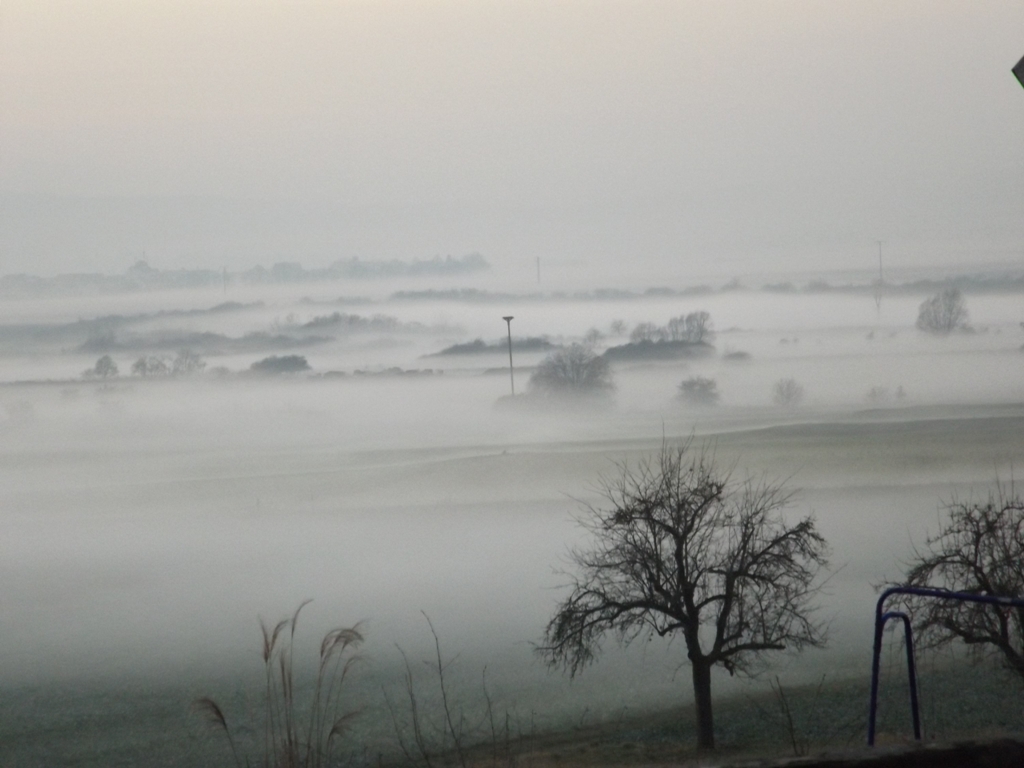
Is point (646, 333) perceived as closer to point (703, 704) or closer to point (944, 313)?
point (944, 313)

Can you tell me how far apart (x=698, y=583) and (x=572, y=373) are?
295 cm

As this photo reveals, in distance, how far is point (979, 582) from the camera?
27.3ft

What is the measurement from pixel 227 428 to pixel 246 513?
1048 mm

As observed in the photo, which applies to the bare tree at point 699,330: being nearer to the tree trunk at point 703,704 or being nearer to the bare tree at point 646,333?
the bare tree at point 646,333

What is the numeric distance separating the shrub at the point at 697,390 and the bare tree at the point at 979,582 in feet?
9.07

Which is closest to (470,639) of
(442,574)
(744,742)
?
(442,574)

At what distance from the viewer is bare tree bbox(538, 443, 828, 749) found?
886cm

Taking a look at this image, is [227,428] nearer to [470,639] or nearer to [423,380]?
[423,380]

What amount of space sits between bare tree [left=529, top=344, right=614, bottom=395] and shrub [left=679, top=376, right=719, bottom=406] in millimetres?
874

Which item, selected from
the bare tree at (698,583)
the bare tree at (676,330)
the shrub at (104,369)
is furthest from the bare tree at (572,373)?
the shrub at (104,369)

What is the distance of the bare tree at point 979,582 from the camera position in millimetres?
7754

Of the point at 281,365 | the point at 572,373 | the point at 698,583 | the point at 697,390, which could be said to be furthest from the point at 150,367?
the point at 698,583

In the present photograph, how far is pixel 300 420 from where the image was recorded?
11.3 m

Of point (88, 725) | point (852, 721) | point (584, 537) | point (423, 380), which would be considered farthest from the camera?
point (423, 380)
